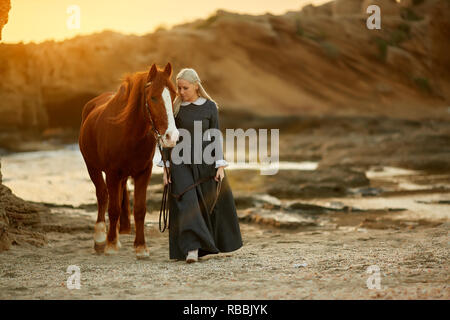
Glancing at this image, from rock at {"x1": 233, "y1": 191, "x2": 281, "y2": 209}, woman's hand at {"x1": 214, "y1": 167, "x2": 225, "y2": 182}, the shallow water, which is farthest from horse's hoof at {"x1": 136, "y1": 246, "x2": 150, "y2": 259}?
the shallow water

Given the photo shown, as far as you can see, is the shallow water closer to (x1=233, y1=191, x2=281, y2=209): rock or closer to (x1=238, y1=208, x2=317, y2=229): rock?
(x1=233, y1=191, x2=281, y2=209): rock

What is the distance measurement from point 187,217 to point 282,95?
35.9 metres

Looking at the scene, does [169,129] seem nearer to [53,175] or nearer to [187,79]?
[187,79]

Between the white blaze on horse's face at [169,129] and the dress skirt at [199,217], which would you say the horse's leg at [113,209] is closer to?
the dress skirt at [199,217]

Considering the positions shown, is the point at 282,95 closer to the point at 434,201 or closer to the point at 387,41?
the point at 387,41

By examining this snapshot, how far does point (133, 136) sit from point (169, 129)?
2.63 feet

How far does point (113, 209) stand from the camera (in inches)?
254

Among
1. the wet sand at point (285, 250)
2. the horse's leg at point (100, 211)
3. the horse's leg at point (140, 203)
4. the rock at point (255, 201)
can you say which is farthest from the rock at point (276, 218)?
→ the horse's leg at point (140, 203)

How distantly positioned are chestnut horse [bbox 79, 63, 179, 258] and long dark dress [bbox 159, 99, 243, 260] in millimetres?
376

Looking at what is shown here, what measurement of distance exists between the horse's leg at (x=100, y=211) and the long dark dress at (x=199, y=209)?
44.9 inches

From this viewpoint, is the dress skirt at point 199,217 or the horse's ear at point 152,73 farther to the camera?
the dress skirt at point 199,217

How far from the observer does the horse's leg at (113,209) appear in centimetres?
630

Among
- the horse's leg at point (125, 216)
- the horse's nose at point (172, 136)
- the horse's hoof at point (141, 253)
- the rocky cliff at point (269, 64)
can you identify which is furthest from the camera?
the rocky cliff at point (269, 64)

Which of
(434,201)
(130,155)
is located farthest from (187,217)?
(434,201)
